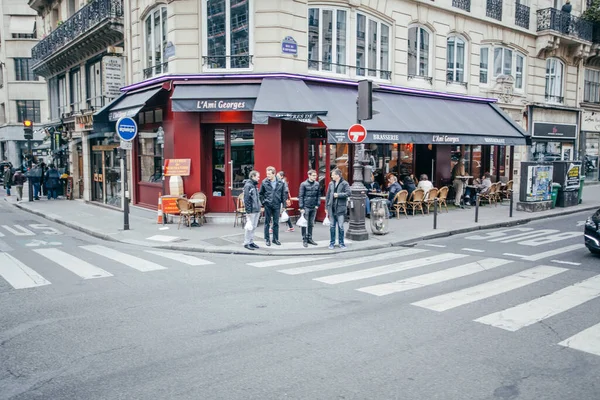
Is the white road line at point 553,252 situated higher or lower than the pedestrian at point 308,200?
lower

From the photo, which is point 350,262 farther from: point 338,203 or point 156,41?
point 156,41

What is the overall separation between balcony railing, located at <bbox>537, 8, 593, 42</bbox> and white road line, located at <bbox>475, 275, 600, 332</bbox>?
20360 mm

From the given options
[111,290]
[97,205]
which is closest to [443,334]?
[111,290]

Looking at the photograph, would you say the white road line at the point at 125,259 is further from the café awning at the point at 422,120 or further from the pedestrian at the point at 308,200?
the café awning at the point at 422,120

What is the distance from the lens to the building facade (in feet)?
131

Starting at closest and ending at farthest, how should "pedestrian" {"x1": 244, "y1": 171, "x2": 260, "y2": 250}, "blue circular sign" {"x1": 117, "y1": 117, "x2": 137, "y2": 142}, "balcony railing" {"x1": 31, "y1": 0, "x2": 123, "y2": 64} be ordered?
"pedestrian" {"x1": 244, "y1": 171, "x2": 260, "y2": 250}, "blue circular sign" {"x1": 117, "y1": 117, "x2": 137, "y2": 142}, "balcony railing" {"x1": 31, "y1": 0, "x2": 123, "y2": 64}

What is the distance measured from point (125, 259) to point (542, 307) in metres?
7.87

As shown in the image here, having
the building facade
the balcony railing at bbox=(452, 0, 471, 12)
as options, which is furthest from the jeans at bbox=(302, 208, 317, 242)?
the building facade

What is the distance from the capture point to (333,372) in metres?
4.71

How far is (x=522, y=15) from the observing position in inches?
927

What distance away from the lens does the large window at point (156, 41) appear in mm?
15891

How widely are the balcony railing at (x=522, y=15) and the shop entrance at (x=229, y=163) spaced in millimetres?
16037

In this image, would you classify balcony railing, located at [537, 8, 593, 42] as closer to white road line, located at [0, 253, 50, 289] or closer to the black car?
the black car

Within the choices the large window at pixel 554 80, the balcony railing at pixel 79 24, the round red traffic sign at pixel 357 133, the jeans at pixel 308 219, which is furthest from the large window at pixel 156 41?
the large window at pixel 554 80
